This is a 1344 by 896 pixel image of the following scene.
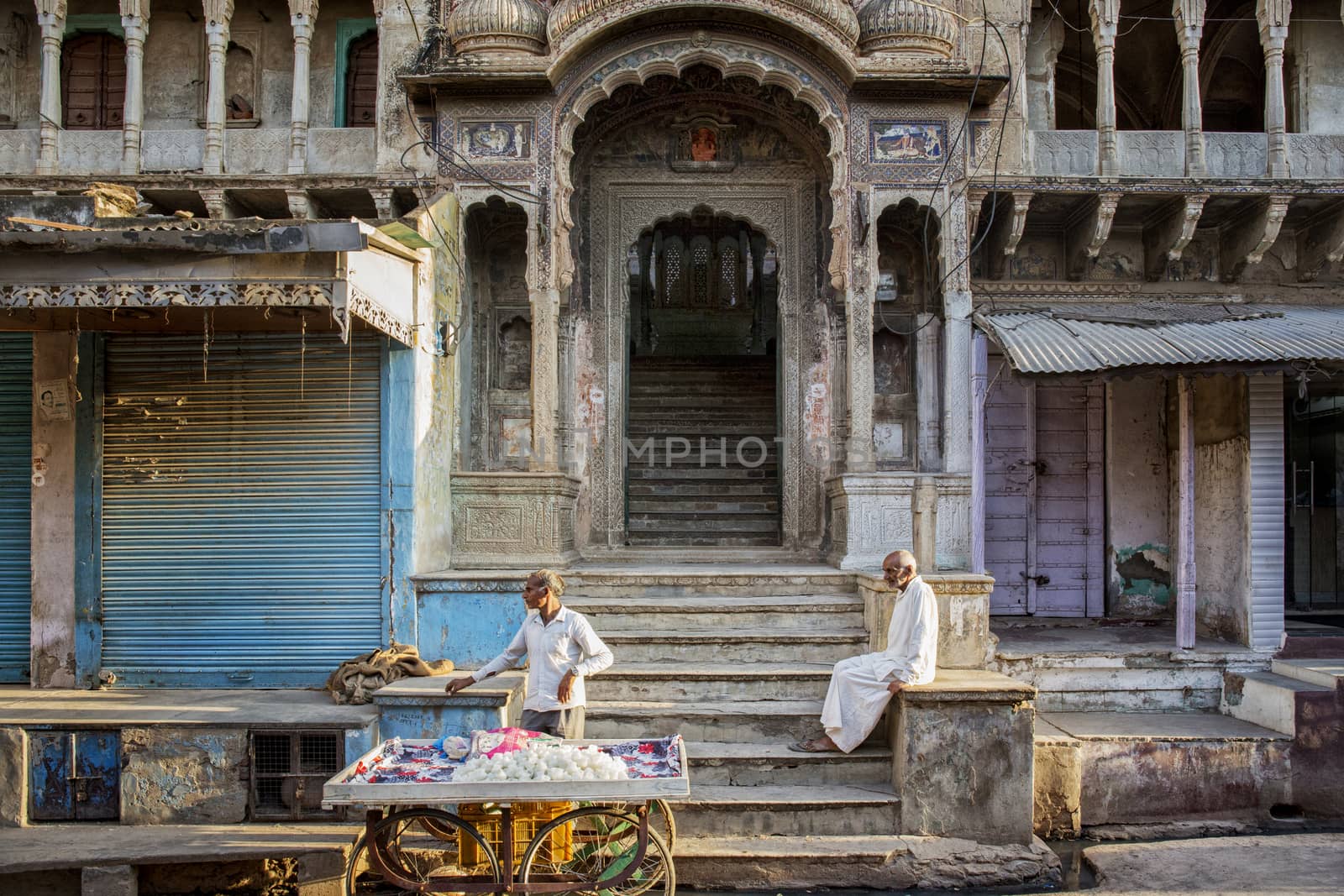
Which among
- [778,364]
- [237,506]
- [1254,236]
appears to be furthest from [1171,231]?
[237,506]

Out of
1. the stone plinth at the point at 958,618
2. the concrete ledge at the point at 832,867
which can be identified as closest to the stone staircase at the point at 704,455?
the stone plinth at the point at 958,618

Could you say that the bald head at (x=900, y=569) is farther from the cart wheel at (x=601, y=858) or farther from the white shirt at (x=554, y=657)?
the cart wheel at (x=601, y=858)

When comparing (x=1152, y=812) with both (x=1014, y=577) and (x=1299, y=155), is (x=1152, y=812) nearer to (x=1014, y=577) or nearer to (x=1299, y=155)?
(x=1014, y=577)

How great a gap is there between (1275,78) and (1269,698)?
5.85 metres

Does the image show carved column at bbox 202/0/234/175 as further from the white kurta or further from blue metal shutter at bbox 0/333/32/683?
the white kurta

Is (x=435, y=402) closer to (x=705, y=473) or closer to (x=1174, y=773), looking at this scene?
(x=705, y=473)

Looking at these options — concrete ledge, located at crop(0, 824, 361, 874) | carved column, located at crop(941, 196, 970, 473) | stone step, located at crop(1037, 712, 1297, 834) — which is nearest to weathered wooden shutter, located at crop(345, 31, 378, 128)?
carved column, located at crop(941, 196, 970, 473)

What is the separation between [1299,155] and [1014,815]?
722 centimetres

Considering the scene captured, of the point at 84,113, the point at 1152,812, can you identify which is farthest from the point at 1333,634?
the point at 84,113

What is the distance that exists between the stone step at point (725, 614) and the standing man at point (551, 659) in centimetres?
200

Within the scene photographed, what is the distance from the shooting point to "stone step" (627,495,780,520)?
37.7 feet

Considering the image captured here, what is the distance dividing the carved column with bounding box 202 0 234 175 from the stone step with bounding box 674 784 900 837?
24.1 feet

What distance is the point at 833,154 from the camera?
9453 mm

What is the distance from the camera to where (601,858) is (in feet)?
17.2
